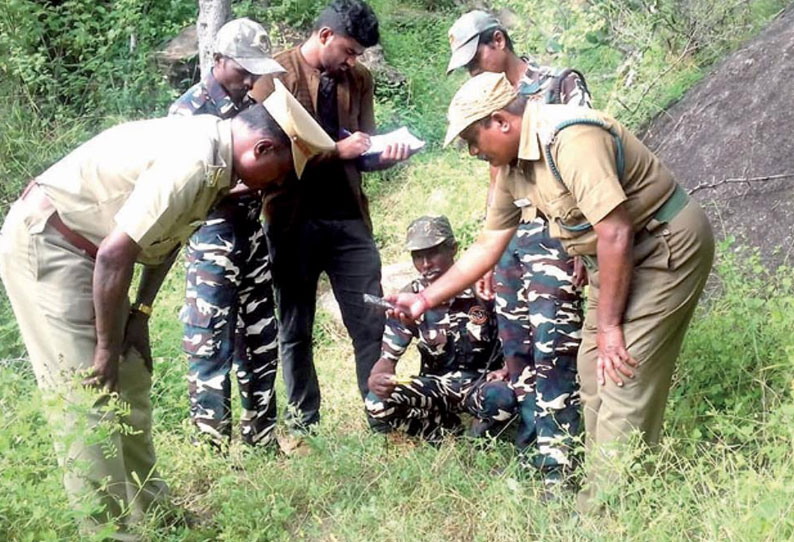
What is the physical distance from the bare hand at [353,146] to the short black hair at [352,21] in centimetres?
44

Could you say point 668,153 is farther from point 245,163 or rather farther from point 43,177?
point 43,177

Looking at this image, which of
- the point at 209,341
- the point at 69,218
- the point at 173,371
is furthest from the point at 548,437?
the point at 173,371

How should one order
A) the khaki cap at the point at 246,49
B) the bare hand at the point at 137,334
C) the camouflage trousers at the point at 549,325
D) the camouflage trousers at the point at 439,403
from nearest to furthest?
the bare hand at the point at 137,334
the camouflage trousers at the point at 549,325
the khaki cap at the point at 246,49
the camouflage trousers at the point at 439,403

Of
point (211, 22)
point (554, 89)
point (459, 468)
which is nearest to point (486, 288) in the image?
point (459, 468)

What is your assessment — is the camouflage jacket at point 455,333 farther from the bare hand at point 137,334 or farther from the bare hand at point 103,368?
the bare hand at point 103,368

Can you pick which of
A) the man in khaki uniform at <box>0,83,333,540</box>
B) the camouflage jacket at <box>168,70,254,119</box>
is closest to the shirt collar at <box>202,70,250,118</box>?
the camouflage jacket at <box>168,70,254,119</box>

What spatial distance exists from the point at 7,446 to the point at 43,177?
99 cm

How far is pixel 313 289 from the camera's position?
4777 millimetres

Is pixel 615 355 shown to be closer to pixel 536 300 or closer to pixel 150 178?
pixel 536 300

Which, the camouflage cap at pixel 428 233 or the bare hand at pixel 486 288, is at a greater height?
the camouflage cap at pixel 428 233

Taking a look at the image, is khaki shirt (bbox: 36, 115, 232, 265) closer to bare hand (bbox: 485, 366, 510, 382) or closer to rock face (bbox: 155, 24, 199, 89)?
bare hand (bbox: 485, 366, 510, 382)

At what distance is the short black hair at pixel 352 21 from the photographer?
14.2 feet

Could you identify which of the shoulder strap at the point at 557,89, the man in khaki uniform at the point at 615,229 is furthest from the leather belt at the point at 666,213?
the shoulder strap at the point at 557,89

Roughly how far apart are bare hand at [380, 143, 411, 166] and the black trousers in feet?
1.20
